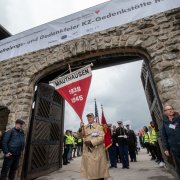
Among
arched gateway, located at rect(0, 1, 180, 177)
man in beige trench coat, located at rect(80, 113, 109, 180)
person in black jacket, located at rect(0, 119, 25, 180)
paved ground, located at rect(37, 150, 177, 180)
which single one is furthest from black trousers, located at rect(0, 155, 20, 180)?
man in beige trench coat, located at rect(80, 113, 109, 180)

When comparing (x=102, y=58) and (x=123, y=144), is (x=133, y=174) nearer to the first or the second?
(x=123, y=144)

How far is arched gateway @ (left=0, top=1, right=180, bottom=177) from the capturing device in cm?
406

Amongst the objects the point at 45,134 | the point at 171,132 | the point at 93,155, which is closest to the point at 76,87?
the point at 93,155

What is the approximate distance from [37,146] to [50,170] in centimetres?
122

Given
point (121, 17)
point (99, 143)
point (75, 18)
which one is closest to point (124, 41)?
point (121, 17)

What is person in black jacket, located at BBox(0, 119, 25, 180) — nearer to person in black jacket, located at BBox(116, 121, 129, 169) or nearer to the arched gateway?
the arched gateway

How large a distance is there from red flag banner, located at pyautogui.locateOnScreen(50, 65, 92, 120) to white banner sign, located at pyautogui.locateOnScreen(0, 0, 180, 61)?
173cm

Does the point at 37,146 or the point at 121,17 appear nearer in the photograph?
the point at 121,17

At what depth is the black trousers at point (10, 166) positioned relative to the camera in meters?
4.14

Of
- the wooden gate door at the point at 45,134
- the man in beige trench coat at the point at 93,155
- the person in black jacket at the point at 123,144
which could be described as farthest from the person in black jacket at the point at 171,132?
the wooden gate door at the point at 45,134

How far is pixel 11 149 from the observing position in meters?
4.22

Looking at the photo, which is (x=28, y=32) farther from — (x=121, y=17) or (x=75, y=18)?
(x=121, y=17)

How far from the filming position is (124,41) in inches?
183

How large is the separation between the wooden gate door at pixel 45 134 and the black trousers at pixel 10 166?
673 mm
